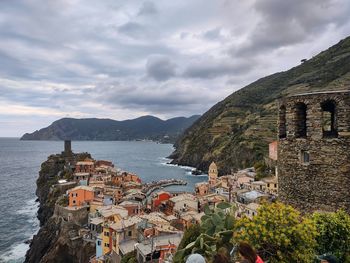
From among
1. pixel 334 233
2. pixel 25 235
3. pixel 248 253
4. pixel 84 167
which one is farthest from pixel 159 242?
pixel 84 167

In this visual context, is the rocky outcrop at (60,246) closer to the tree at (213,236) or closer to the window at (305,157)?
the tree at (213,236)

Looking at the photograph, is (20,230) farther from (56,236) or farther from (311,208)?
(311,208)

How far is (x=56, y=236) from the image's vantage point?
157 feet

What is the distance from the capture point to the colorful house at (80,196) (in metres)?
57.4

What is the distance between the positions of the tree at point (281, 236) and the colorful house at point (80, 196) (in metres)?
52.6

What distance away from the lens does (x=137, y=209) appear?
5569cm

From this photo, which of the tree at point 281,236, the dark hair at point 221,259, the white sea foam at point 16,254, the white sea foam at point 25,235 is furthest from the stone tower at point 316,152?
the white sea foam at point 25,235

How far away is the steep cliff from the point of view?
113438mm

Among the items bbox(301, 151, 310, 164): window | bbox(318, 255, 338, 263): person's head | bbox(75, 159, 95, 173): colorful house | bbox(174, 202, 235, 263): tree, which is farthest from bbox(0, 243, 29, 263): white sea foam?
bbox(318, 255, 338, 263): person's head

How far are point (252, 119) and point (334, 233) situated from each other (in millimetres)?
133044

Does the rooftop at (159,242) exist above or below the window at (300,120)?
below

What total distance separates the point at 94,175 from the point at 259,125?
66.0 meters

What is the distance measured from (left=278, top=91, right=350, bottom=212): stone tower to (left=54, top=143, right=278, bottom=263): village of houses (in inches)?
117

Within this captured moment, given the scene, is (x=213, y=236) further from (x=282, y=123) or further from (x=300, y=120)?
(x=300, y=120)
